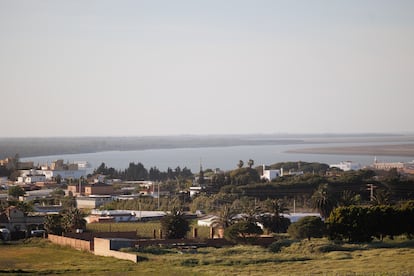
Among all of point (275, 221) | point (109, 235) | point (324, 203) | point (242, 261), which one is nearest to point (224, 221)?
point (275, 221)

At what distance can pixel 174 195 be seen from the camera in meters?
64.3

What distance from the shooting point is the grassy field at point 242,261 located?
96.7 feet

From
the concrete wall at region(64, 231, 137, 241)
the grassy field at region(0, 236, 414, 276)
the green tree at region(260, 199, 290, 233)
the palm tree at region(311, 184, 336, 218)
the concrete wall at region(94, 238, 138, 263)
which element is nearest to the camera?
the grassy field at region(0, 236, 414, 276)

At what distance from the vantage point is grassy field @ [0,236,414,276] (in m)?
29.5

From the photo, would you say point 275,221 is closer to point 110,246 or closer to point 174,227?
point 174,227

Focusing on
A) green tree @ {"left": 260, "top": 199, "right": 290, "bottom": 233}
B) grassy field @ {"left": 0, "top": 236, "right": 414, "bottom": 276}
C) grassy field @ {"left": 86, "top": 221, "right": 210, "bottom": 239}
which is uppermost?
green tree @ {"left": 260, "top": 199, "right": 290, "bottom": 233}

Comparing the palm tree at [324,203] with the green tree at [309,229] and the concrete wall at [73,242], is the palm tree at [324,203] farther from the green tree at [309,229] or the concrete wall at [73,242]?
the concrete wall at [73,242]

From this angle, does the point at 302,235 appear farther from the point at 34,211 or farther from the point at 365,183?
the point at 365,183

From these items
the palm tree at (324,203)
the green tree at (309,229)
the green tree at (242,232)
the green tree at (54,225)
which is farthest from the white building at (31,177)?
the green tree at (309,229)

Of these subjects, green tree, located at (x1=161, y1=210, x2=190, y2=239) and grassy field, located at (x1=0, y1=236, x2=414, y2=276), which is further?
green tree, located at (x1=161, y1=210, x2=190, y2=239)

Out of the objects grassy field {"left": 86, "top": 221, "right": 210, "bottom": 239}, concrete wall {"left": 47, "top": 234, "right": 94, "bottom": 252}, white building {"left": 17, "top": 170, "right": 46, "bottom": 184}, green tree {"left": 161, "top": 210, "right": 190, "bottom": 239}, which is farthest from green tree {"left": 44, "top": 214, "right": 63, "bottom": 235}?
white building {"left": 17, "top": 170, "right": 46, "bottom": 184}

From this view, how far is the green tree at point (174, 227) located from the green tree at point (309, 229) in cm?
430

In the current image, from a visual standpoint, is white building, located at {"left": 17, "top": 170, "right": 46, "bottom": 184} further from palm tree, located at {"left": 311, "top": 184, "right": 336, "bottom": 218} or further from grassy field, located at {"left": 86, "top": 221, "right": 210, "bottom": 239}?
palm tree, located at {"left": 311, "top": 184, "right": 336, "bottom": 218}

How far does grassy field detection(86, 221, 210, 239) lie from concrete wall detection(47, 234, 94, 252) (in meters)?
2.75
